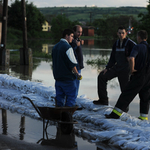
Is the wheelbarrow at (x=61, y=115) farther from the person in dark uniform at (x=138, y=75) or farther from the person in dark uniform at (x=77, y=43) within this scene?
the person in dark uniform at (x=77, y=43)

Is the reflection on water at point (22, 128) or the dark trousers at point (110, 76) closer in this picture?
the reflection on water at point (22, 128)

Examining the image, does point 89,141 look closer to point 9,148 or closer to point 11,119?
point 9,148

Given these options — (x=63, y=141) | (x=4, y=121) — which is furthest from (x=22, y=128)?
(x=63, y=141)

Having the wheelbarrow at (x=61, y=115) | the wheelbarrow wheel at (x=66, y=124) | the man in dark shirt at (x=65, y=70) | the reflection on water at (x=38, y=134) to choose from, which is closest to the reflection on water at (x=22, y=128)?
the reflection on water at (x=38, y=134)

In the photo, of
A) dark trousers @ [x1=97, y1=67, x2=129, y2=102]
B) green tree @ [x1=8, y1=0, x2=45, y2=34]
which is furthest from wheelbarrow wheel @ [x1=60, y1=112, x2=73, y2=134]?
green tree @ [x1=8, y1=0, x2=45, y2=34]

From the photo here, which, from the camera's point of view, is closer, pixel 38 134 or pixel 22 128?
pixel 38 134

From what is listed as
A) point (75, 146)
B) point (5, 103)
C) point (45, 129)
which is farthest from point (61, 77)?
point (5, 103)

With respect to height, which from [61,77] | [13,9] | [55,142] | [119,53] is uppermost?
[13,9]

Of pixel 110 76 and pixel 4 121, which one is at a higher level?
pixel 110 76

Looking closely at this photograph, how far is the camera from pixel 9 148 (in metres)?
5.32

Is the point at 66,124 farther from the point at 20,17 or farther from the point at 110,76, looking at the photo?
the point at 20,17

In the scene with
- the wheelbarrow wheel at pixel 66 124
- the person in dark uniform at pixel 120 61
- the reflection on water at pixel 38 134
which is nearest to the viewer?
the reflection on water at pixel 38 134

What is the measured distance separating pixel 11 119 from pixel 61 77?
1624 millimetres

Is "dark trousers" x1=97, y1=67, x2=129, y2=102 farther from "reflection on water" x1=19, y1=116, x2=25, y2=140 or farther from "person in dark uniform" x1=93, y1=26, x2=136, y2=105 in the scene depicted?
"reflection on water" x1=19, y1=116, x2=25, y2=140
